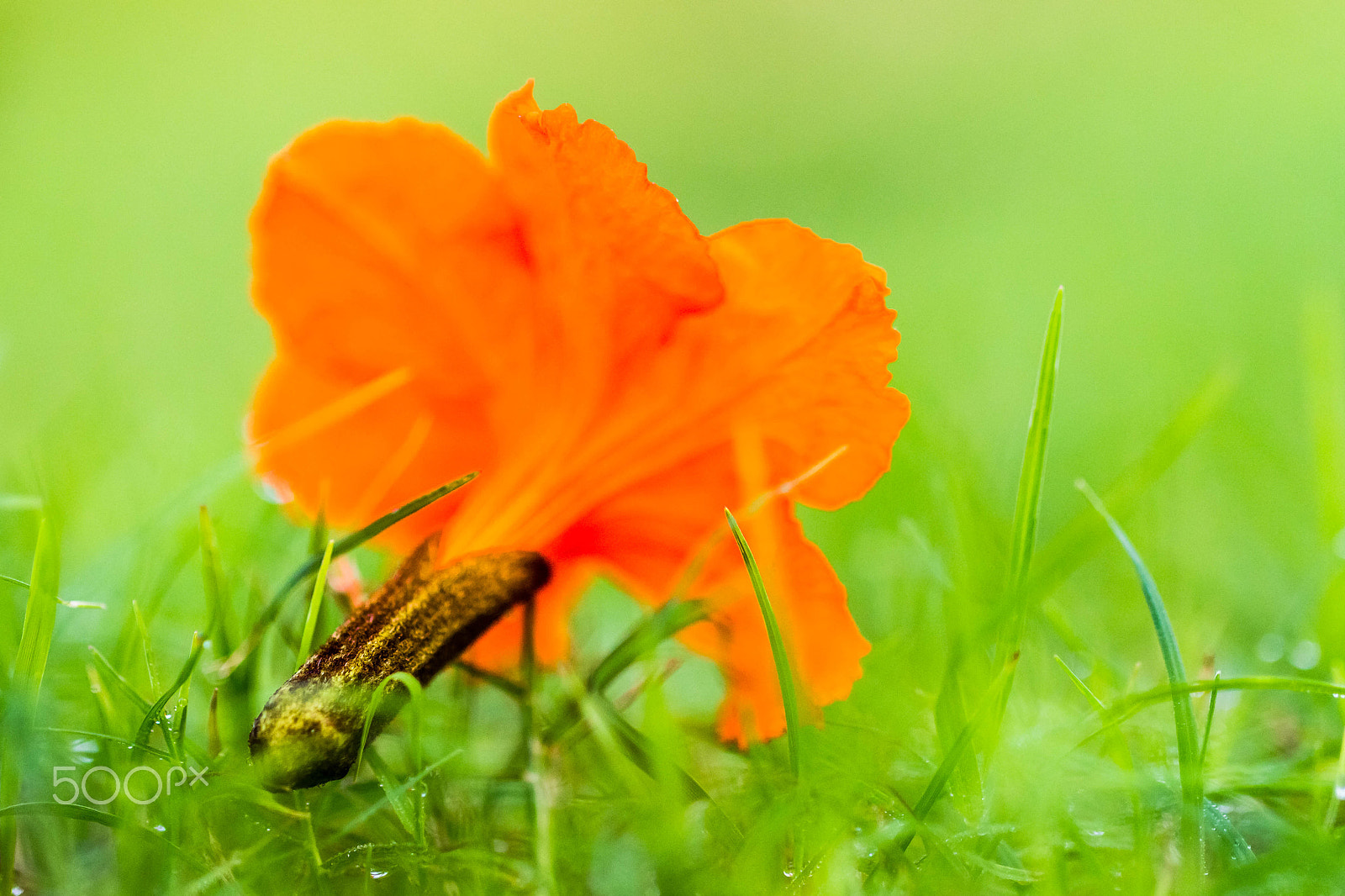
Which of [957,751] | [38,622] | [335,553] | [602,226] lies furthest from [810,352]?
[38,622]

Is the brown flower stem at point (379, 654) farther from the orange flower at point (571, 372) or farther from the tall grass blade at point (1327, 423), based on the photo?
the tall grass blade at point (1327, 423)

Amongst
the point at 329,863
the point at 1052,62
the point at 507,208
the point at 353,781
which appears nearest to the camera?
the point at 329,863

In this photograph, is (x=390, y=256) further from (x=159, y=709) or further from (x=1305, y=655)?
(x=1305, y=655)

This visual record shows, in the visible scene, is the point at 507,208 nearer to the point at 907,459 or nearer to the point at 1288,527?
the point at 907,459

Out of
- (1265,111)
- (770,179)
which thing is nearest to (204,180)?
(770,179)

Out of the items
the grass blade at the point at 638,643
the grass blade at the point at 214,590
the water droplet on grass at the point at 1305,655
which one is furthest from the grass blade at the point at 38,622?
the water droplet on grass at the point at 1305,655
